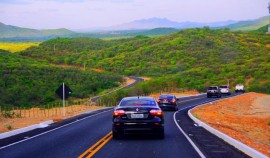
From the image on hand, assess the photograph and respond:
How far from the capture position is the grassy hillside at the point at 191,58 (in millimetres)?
93625

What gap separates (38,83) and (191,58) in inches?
2412

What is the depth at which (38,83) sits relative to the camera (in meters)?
65.4

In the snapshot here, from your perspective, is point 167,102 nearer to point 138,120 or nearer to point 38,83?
point 138,120

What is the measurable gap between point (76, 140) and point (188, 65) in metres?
98.8

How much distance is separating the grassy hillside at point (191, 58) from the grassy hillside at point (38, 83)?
13.3 m

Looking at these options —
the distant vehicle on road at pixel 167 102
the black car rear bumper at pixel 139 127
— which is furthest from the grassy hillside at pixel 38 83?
the black car rear bumper at pixel 139 127

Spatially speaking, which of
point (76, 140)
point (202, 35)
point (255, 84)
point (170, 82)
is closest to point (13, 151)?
point (76, 140)

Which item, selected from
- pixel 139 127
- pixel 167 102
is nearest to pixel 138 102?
pixel 139 127

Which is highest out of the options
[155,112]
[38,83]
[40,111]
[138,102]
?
[138,102]

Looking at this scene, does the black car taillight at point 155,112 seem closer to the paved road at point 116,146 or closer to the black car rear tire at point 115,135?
the paved road at point 116,146

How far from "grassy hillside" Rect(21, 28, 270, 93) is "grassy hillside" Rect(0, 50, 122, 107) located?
13.3m

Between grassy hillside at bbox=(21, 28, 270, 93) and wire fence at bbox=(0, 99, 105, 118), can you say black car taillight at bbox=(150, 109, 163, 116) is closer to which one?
wire fence at bbox=(0, 99, 105, 118)

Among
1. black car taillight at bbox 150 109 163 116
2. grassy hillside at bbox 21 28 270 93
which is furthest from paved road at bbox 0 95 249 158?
grassy hillside at bbox 21 28 270 93

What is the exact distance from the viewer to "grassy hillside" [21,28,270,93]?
93625mm
